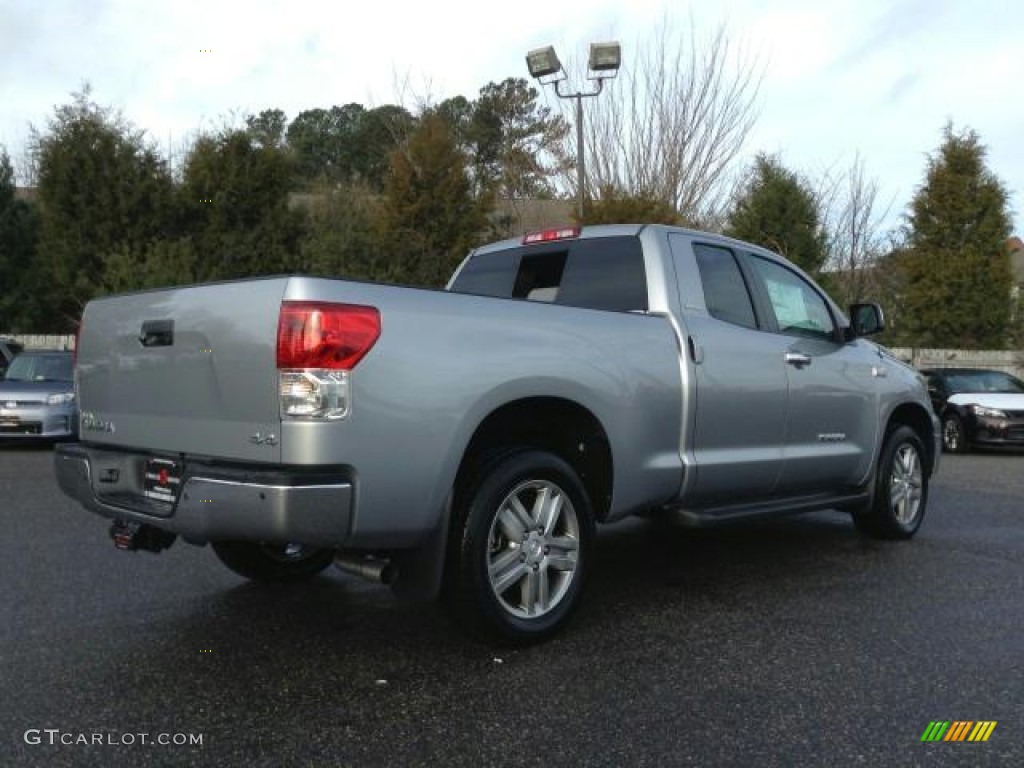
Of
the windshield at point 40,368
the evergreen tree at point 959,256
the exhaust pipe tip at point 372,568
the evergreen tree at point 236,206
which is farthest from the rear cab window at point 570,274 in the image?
the evergreen tree at point 959,256

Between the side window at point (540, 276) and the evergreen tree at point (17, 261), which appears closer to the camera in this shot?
the side window at point (540, 276)

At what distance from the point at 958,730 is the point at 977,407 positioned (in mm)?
11868

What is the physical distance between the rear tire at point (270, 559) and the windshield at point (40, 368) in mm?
9483

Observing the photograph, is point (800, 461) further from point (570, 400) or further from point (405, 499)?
point (405, 499)

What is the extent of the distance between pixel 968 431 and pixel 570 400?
11664 mm

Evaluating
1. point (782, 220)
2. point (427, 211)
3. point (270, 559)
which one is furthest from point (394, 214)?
point (270, 559)

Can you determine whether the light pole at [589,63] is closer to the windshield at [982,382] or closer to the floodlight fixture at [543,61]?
the floodlight fixture at [543,61]

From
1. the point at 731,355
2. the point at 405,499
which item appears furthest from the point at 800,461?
the point at 405,499

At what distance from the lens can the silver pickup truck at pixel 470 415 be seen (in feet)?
10.9

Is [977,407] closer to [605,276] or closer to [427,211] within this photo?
[605,276]

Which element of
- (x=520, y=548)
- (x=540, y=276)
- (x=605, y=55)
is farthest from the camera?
(x=605, y=55)

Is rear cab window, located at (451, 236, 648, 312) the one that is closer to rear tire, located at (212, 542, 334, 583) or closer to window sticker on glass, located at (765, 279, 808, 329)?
window sticker on glass, located at (765, 279, 808, 329)

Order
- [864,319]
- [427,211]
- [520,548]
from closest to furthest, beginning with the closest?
1. [520,548]
2. [864,319]
3. [427,211]

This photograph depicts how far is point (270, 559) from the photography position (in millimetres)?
4988
